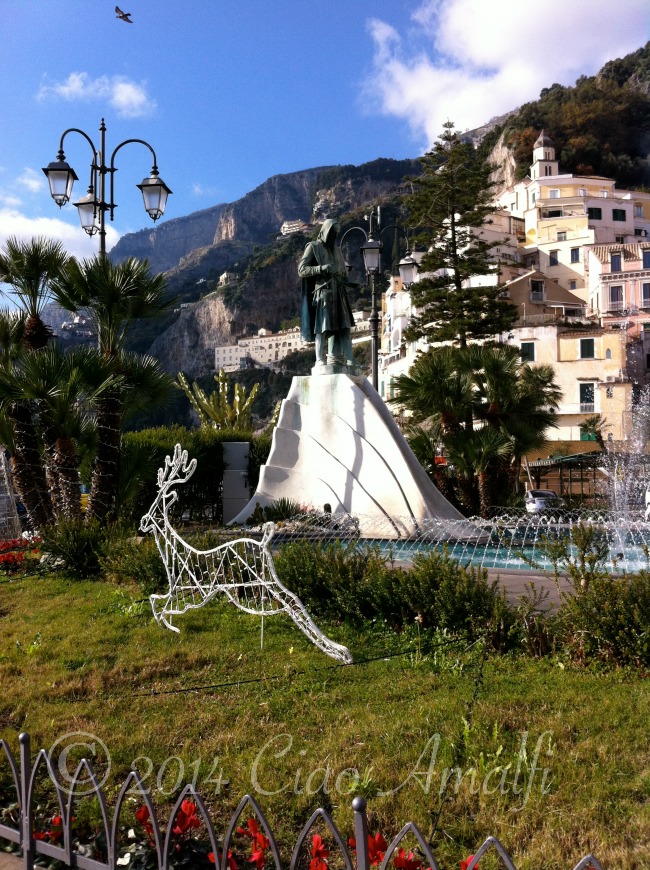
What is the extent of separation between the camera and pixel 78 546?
9906mm

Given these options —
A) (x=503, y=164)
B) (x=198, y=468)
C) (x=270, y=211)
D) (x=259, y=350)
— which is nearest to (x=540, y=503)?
(x=198, y=468)

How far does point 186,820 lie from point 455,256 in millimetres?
25423

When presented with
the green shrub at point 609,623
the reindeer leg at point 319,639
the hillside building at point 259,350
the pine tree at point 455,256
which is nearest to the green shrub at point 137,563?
the reindeer leg at point 319,639

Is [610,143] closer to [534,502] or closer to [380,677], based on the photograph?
[534,502]

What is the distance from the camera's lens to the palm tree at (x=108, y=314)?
11.6 meters

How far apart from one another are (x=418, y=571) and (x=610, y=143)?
276 ft

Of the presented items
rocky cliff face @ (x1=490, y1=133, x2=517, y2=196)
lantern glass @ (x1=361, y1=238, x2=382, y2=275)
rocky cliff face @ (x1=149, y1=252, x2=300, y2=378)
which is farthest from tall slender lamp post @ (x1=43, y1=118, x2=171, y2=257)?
rocky cliff face @ (x1=149, y1=252, x2=300, y2=378)

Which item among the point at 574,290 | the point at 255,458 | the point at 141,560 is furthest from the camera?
the point at 574,290

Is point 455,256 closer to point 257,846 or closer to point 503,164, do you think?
point 257,846

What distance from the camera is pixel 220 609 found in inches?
300

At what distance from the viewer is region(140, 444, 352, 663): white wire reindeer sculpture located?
19.3ft

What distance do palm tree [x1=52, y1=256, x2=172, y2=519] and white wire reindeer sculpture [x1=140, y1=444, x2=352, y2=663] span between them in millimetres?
3355

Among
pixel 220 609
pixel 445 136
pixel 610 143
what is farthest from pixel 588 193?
pixel 220 609

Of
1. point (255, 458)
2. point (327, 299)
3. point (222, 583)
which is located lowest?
point (222, 583)
